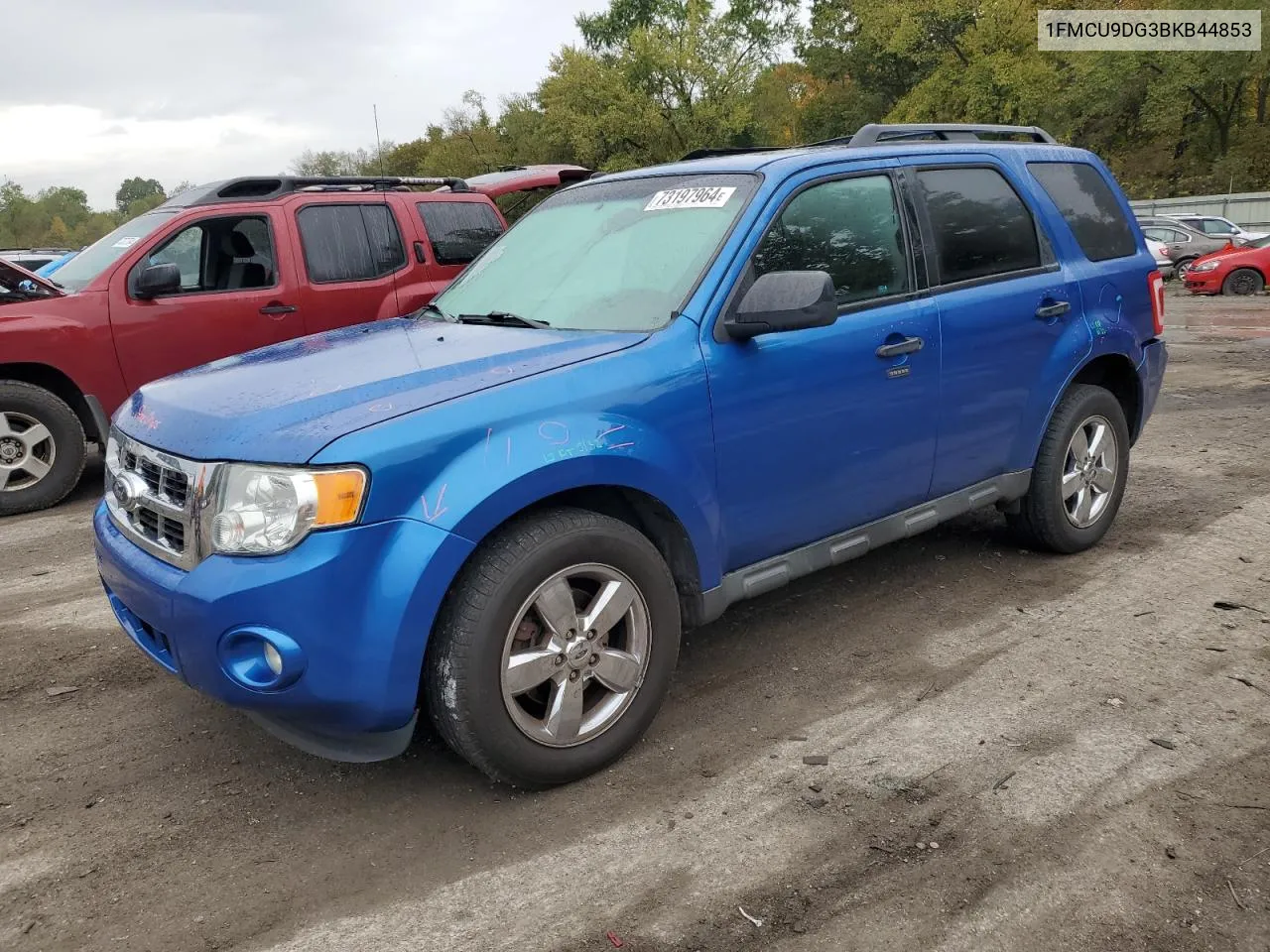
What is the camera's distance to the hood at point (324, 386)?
2.68m

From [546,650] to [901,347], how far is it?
1.82 metres

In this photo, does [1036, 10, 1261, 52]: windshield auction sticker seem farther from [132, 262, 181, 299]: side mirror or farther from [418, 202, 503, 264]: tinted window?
[132, 262, 181, 299]: side mirror

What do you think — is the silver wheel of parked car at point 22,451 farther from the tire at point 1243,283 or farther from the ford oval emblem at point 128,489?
the tire at point 1243,283

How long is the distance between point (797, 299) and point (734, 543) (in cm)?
84

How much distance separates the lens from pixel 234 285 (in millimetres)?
7098

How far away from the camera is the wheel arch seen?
654 centimetres

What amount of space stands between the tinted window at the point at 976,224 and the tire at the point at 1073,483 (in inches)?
28.8

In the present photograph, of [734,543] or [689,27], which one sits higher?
[689,27]

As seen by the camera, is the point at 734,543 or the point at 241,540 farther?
the point at 734,543

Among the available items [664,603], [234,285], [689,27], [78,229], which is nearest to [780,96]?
[689,27]

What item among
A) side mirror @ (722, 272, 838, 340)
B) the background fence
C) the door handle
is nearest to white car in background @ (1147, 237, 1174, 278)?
the background fence

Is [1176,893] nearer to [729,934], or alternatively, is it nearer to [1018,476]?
[729,934]

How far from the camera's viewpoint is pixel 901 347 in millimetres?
3762

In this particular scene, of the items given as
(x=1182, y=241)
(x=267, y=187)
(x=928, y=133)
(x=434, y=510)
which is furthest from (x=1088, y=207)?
(x=1182, y=241)
